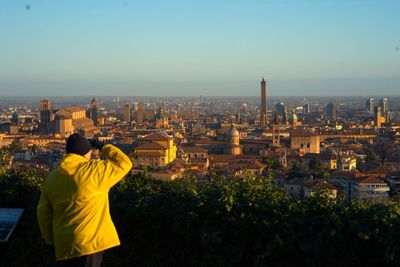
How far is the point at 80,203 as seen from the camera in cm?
358

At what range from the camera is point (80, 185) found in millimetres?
3559

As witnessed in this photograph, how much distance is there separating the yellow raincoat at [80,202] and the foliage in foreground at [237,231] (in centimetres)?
96

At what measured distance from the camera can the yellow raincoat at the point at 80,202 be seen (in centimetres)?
358

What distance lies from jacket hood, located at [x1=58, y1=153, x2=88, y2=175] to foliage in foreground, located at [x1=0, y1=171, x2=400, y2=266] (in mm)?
1117

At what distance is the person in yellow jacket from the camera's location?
358 centimetres

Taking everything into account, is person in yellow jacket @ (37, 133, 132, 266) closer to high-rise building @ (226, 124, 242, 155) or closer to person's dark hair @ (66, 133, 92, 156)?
person's dark hair @ (66, 133, 92, 156)

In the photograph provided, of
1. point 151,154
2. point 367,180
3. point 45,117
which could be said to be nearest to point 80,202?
point 367,180

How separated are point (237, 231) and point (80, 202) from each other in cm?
119

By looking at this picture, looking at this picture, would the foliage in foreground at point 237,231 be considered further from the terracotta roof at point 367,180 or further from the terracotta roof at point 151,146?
the terracotta roof at point 151,146

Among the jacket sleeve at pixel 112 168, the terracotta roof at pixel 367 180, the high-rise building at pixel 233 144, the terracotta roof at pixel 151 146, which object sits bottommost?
the high-rise building at pixel 233 144

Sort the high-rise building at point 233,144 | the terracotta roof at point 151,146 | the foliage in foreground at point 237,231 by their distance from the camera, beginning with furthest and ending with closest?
1. the high-rise building at point 233,144
2. the terracotta roof at point 151,146
3. the foliage in foreground at point 237,231

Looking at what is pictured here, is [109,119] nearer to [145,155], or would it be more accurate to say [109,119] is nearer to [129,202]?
[145,155]

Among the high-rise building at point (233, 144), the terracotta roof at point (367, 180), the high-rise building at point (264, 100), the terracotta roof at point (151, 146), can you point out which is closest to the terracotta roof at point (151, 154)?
the terracotta roof at point (151, 146)

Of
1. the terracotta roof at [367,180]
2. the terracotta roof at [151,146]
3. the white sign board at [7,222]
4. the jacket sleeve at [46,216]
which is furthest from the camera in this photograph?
the terracotta roof at [151,146]
